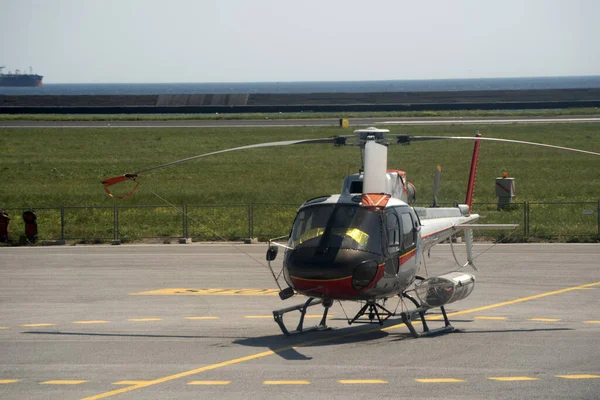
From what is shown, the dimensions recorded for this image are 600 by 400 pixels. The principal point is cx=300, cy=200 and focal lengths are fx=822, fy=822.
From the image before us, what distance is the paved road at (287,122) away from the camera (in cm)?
7919

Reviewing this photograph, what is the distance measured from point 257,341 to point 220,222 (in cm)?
1872

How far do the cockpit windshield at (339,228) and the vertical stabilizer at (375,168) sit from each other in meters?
0.48

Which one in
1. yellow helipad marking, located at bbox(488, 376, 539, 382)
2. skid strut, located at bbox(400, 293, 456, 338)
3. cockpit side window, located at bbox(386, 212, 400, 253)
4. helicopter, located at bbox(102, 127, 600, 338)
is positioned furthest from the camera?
skid strut, located at bbox(400, 293, 456, 338)

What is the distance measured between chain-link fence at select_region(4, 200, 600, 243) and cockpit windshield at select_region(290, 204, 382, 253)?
583 inches

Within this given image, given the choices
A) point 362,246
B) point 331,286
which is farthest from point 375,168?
point 331,286

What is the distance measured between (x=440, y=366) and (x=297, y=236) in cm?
365

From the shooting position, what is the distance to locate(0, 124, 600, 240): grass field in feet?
112

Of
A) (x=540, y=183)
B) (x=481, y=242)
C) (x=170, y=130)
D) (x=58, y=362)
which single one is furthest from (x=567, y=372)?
(x=170, y=130)

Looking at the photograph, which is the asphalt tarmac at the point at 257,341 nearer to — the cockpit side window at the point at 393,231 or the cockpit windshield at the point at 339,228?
the cockpit side window at the point at 393,231

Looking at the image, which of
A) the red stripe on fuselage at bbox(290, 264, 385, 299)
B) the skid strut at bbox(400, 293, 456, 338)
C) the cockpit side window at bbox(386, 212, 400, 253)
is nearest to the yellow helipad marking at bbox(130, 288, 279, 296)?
the skid strut at bbox(400, 293, 456, 338)

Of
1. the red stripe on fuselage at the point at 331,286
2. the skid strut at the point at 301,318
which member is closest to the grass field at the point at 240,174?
the skid strut at the point at 301,318

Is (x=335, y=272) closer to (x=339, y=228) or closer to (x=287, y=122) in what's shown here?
(x=339, y=228)

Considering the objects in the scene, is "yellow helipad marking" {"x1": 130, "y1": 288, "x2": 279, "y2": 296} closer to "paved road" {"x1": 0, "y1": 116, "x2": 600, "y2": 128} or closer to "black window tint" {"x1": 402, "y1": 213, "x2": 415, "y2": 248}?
"black window tint" {"x1": 402, "y1": 213, "x2": 415, "y2": 248}

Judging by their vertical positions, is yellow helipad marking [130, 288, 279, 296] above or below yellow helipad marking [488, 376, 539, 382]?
below
